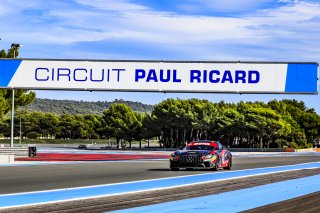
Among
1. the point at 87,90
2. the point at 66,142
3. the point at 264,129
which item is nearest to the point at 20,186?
the point at 87,90

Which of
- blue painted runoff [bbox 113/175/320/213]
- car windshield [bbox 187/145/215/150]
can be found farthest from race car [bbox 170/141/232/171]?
blue painted runoff [bbox 113/175/320/213]

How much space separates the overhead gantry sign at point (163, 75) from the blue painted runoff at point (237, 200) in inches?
490

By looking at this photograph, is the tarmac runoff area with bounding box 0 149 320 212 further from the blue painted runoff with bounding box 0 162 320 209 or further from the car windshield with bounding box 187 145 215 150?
the car windshield with bounding box 187 145 215 150

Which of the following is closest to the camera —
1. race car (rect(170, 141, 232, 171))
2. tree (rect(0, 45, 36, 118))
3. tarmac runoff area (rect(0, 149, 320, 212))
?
tarmac runoff area (rect(0, 149, 320, 212))

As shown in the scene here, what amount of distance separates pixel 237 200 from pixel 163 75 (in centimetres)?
1686

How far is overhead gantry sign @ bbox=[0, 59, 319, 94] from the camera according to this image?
1118 inches

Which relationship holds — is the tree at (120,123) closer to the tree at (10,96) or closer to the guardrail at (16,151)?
the tree at (10,96)

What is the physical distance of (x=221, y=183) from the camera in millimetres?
16859

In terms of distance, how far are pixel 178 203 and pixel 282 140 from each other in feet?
270

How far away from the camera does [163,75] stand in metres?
28.5

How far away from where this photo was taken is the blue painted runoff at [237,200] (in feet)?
34.0

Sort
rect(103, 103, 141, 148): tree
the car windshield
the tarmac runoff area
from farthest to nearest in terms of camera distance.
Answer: rect(103, 103, 141, 148): tree
the car windshield
the tarmac runoff area

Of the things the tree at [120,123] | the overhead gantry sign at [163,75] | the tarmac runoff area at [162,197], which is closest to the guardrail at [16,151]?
the overhead gantry sign at [163,75]

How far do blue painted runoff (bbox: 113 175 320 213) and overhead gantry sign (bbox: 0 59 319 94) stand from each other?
12435mm
